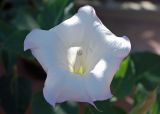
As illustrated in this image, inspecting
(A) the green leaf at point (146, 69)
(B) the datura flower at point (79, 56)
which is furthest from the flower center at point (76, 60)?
(A) the green leaf at point (146, 69)

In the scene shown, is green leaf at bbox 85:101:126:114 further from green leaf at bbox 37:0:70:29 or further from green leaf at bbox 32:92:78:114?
green leaf at bbox 37:0:70:29

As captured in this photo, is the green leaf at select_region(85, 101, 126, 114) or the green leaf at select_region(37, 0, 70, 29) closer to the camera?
the green leaf at select_region(85, 101, 126, 114)

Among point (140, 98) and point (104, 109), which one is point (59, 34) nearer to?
point (104, 109)

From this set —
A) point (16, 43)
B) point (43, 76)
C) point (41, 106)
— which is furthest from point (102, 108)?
point (43, 76)

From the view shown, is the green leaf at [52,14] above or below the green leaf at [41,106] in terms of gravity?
above

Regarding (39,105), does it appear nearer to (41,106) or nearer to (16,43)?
(41,106)

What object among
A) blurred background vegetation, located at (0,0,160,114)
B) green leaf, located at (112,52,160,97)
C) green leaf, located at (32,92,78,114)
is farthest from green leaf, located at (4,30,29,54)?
green leaf, located at (112,52,160,97)

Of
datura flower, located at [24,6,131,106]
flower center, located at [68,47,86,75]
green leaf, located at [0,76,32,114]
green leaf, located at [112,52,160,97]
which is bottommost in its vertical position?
green leaf, located at [0,76,32,114]

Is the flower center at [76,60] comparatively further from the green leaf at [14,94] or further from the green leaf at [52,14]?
the green leaf at [14,94]
